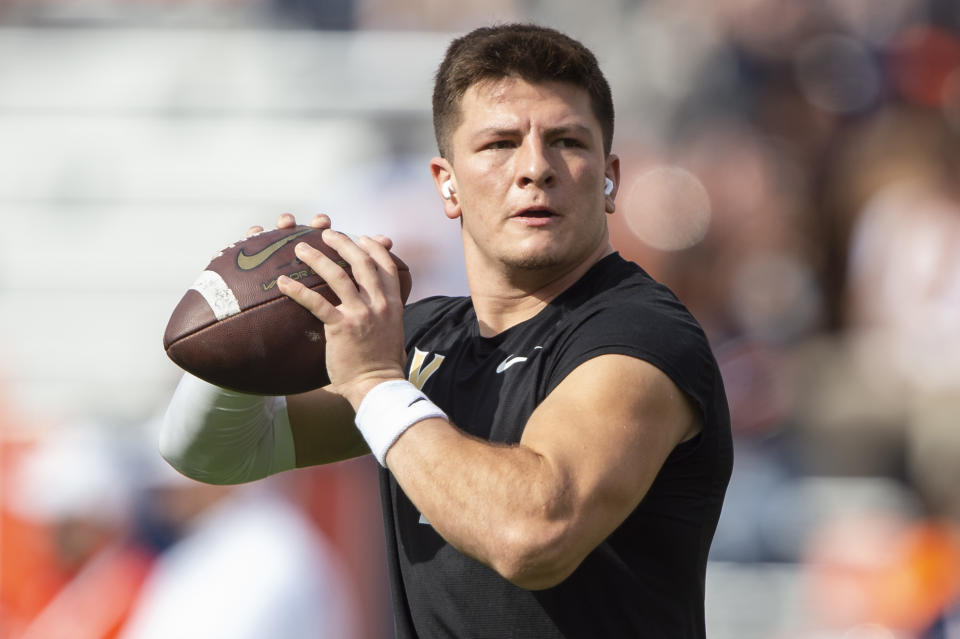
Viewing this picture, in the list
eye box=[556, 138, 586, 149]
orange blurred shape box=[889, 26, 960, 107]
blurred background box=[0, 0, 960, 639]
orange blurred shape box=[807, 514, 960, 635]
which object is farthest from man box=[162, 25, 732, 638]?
orange blurred shape box=[889, 26, 960, 107]

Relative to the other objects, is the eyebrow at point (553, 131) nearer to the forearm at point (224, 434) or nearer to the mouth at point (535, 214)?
the mouth at point (535, 214)

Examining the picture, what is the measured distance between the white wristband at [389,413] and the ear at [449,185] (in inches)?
27.2

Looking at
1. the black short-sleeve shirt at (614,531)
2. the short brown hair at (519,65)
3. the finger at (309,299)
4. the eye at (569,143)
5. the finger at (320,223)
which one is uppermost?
the short brown hair at (519,65)

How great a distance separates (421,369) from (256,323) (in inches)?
17.4

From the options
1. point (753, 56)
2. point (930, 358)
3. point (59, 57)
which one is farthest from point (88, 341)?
point (930, 358)

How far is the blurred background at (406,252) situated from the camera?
18.5ft

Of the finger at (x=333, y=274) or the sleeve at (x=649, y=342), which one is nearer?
the sleeve at (x=649, y=342)

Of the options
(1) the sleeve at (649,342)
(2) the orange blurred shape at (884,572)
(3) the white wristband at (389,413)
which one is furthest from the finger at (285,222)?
(2) the orange blurred shape at (884,572)

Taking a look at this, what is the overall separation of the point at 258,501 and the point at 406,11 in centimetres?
290

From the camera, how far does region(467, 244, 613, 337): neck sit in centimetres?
271

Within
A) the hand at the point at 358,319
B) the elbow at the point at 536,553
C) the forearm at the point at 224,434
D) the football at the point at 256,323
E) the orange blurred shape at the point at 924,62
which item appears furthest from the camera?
the orange blurred shape at the point at 924,62

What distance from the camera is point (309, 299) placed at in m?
2.42

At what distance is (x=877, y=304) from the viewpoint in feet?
20.2

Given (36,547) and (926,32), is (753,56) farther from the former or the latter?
(36,547)
